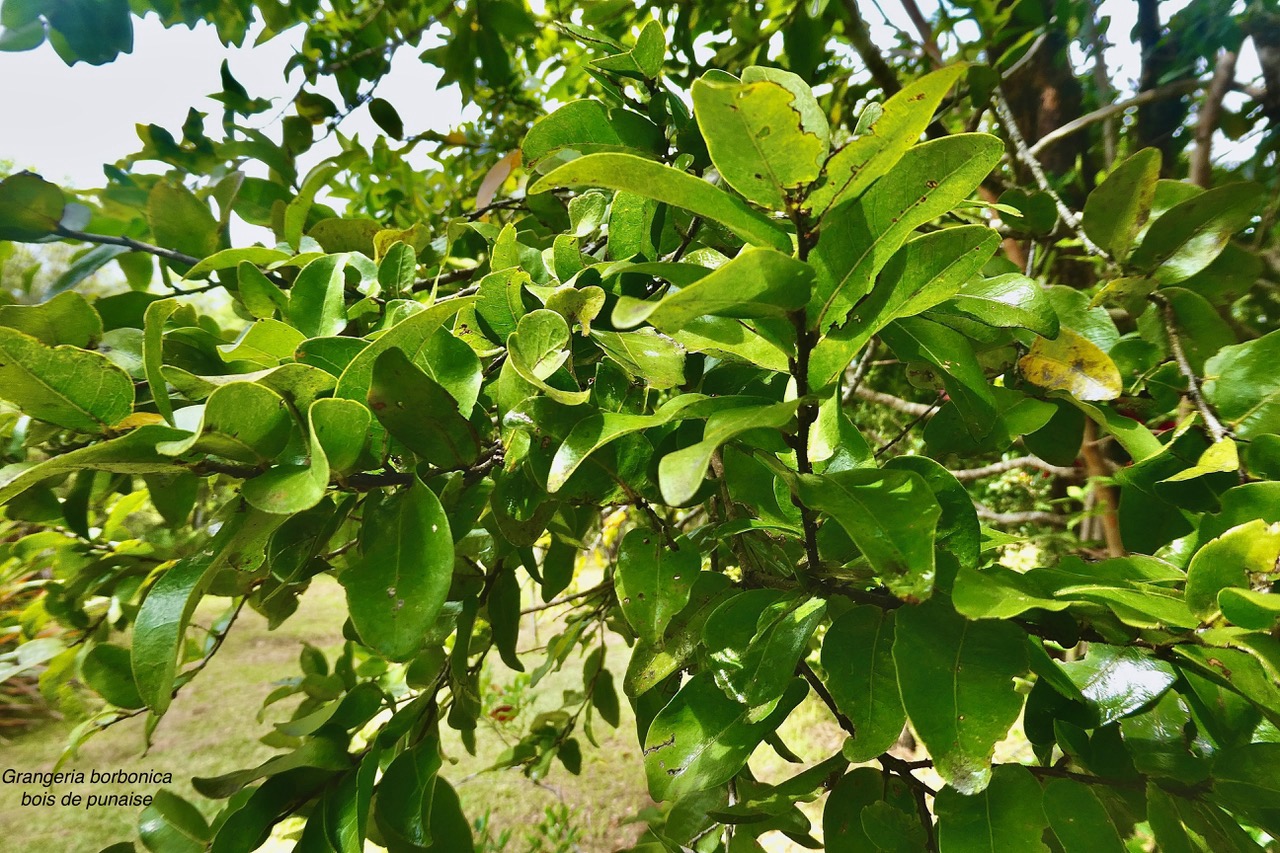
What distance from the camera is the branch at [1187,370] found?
35 cm

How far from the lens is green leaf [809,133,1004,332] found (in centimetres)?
20

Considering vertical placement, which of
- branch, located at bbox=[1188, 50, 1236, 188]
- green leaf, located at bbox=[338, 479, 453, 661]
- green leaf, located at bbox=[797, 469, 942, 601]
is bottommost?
branch, located at bbox=[1188, 50, 1236, 188]

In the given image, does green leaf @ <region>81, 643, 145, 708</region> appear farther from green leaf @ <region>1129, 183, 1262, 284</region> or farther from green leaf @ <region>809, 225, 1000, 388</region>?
green leaf @ <region>1129, 183, 1262, 284</region>

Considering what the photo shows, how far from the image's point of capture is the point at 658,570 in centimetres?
27

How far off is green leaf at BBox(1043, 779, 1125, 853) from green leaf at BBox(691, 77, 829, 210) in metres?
0.26

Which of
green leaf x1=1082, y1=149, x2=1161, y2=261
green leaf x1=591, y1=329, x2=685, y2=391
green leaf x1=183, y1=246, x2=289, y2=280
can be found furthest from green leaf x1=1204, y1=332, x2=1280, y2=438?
green leaf x1=183, y1=246, x2=289, y2=280

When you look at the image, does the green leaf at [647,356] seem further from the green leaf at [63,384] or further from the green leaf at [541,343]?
the green leaf at [63,384]

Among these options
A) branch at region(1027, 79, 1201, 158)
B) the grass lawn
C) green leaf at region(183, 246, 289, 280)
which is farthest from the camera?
the grass lawn

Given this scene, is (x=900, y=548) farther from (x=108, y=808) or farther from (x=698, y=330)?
(x=108, y=808)

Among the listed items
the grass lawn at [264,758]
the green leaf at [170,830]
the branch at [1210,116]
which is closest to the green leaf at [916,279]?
the green leaf at [170,830]

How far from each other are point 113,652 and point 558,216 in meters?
0.45

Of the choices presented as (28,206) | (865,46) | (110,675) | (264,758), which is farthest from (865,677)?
(264,758)

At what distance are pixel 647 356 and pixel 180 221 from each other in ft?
1.39

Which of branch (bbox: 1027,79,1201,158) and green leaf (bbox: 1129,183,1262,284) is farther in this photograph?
branch (bbox: 1027,79,1201,158)
